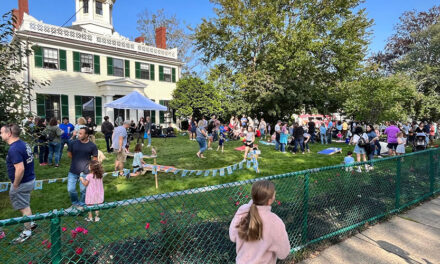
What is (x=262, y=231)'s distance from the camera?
1.92m

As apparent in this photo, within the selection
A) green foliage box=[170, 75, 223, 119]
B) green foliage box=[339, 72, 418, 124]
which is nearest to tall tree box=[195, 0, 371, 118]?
green foliage box=[170, 75, 223, 119]

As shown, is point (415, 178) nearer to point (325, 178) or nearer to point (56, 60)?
point (325, 178)

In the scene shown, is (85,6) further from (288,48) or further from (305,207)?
(305,207)

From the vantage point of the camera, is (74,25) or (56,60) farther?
(74,25)

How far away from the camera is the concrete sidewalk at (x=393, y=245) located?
11.8 feet

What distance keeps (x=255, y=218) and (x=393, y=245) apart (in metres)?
3.39

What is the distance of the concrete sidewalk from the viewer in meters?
3.61

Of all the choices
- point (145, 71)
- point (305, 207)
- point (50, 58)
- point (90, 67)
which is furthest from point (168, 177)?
point (145, 71)

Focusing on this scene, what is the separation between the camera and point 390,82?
50.6 ft

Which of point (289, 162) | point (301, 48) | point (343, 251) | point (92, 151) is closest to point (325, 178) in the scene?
point (343, 251)

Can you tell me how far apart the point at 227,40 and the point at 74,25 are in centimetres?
1484

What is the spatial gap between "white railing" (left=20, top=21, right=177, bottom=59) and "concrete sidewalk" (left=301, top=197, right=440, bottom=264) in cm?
2287

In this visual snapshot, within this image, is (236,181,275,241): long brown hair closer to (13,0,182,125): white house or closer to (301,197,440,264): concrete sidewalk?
(301,197,440,264): concrete sidewalk

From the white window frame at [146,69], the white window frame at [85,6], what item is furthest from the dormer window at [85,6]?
the white window frame at [146,69]
